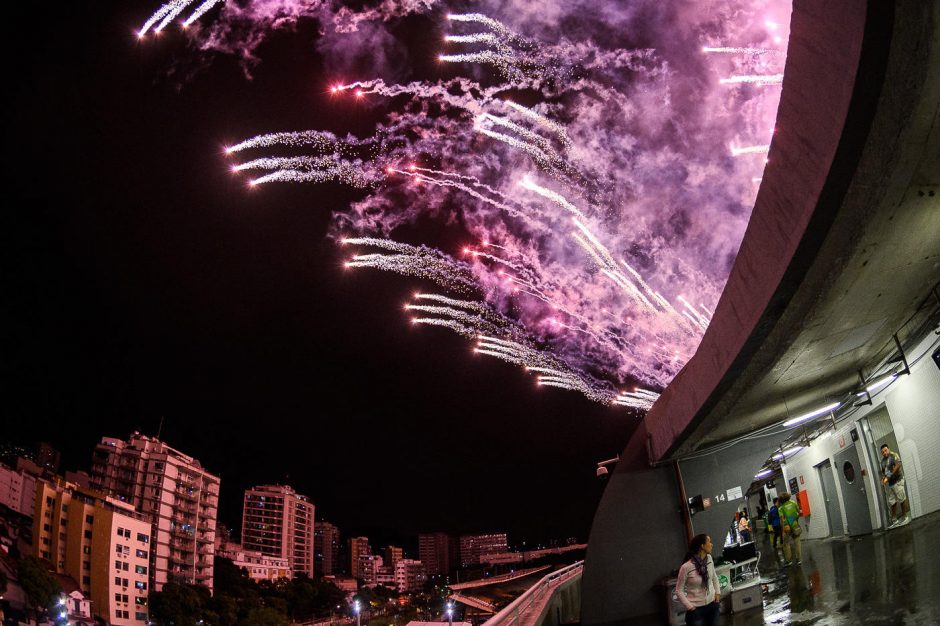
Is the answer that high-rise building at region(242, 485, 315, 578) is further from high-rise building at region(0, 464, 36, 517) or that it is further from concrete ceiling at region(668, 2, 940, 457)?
concrete ceiling at region(668, 2, 940, 457)

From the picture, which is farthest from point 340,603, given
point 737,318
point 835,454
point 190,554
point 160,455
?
point 737,318

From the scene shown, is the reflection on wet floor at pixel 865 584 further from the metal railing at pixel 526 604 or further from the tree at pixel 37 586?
the tree at pixel 37 586

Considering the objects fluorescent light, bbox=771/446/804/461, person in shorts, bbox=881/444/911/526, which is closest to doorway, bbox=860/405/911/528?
person in shorts, bbox=881/444/911/526

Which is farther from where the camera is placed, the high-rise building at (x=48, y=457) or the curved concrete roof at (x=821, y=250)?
the high-rise building at (x=48, y=457)

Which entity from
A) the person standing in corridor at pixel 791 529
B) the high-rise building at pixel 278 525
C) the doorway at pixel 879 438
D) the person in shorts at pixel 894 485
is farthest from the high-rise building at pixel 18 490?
the person in shorts at pixel 894 485

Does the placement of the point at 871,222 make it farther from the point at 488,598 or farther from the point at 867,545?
the point at 488,598
